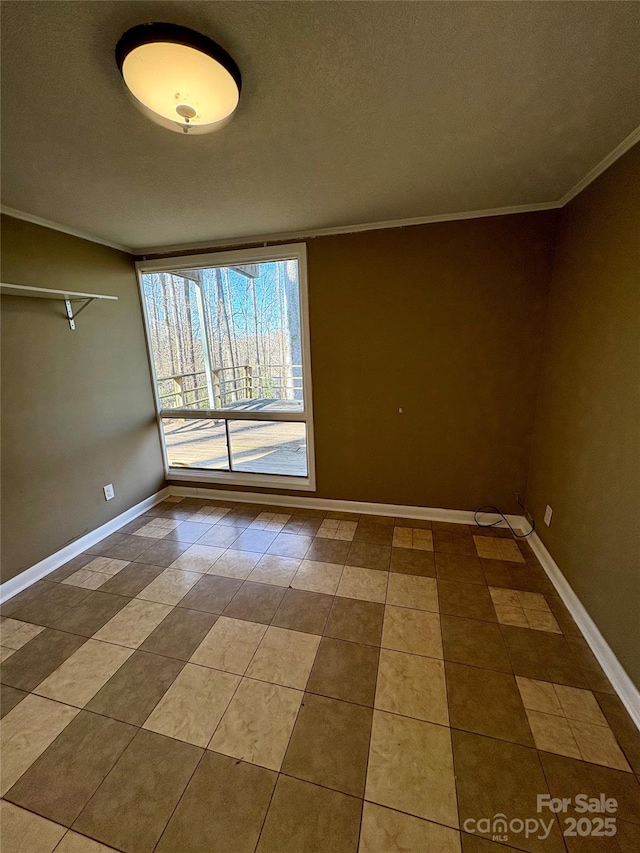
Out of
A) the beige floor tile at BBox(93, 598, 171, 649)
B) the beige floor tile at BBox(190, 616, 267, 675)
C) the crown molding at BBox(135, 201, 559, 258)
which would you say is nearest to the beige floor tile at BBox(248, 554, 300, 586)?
the beige floor tile at BBox(190, 616, 267, 675)

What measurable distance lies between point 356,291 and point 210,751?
2839mm

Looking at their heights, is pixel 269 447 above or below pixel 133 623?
above

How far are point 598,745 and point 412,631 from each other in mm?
781

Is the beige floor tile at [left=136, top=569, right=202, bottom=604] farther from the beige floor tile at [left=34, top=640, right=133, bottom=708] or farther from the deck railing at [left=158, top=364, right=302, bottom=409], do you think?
the deck railing at [left=158, top=364, right=302, bottom=409]

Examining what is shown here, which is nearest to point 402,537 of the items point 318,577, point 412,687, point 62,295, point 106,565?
point 318,577

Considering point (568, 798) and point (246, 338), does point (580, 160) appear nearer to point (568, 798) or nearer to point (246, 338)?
point (246, 338)

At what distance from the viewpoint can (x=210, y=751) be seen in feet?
4.22

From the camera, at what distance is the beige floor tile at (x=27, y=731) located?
126cm

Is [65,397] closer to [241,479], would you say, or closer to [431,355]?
[241,479]

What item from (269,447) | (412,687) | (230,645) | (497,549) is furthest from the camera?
(269,447)

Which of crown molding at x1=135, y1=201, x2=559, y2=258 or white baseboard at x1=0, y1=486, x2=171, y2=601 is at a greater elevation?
crown molding at x1=135, y1=201, x2=559, y2=258

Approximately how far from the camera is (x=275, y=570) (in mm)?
2328

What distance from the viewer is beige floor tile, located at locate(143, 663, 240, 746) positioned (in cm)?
136

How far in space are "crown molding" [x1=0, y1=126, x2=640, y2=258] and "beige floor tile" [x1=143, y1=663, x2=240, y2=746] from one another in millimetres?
2922
